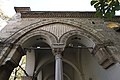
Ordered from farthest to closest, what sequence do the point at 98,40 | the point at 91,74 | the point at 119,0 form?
the point at 91,74, the point at 98,40, the point at 119,0

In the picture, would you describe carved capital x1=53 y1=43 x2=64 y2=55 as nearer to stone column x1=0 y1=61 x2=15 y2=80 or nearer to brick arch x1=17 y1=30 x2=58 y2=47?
brick arch x1=17 y1=30 x2=58 y2=47

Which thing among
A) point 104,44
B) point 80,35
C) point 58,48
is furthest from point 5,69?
point 104,44

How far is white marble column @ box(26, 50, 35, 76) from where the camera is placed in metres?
10.9

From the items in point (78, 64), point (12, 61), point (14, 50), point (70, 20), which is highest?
point (70, 20)

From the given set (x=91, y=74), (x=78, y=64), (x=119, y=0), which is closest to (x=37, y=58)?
(x=78, y=64)

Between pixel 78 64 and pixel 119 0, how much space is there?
8286 mm

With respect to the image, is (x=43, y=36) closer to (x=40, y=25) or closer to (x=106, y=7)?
(x=40, y=25)

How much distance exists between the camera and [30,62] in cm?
1116

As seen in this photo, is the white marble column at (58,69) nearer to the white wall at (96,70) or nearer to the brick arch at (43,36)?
the brick arch at (43,36)

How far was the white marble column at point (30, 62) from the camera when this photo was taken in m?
10.9

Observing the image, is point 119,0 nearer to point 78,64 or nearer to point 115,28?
point 115,28

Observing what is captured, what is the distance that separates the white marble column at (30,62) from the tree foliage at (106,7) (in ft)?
24.4

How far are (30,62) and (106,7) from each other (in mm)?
7967

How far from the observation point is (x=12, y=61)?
6.80m
